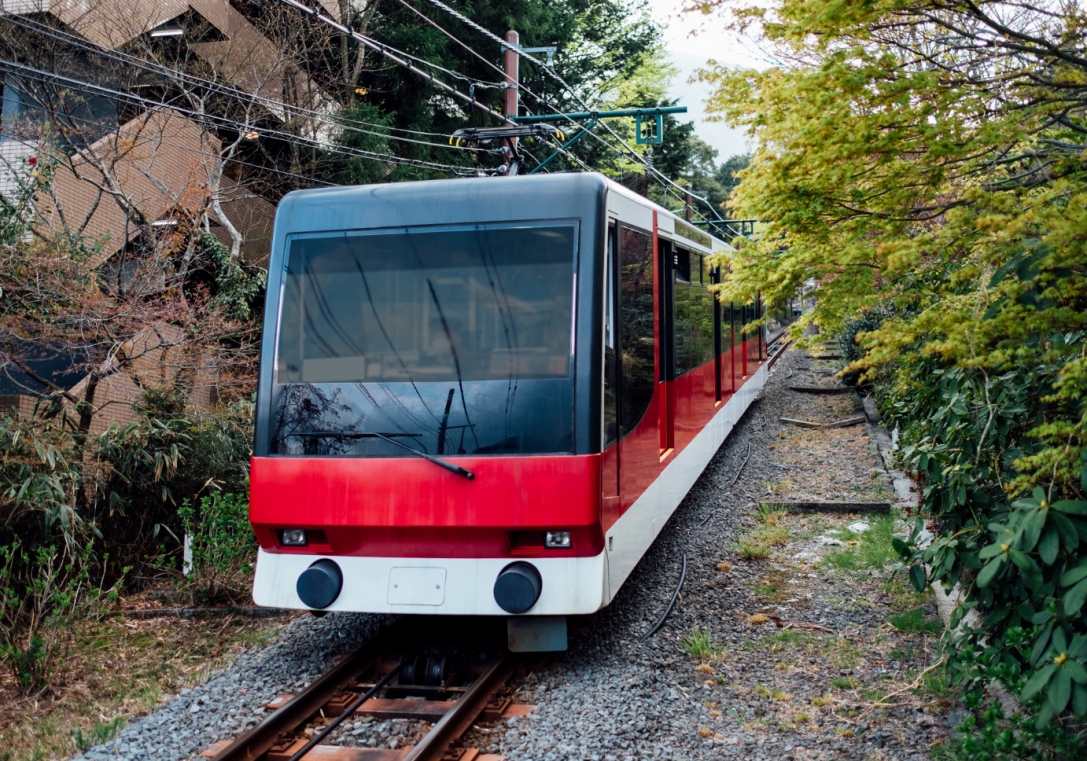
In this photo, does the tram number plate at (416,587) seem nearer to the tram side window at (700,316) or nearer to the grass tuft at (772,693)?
the grass tuft at (772,693)

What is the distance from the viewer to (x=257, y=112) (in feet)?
56.9

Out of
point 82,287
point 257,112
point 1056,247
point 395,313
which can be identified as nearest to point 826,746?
point 1056,247

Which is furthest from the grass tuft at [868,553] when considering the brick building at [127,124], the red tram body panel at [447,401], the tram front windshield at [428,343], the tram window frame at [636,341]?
the brick building at [127,124]

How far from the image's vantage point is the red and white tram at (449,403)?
5.45 metres

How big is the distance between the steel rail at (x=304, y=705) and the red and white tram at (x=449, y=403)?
0.44 meters

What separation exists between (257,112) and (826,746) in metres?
15.7

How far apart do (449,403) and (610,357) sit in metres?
1.03

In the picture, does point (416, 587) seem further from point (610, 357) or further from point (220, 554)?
point (220, 554)

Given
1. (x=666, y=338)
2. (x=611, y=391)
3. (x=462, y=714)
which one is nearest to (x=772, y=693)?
(x=462, y=714)

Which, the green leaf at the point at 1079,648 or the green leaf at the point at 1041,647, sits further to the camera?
the green leaf at the point at 1041,647

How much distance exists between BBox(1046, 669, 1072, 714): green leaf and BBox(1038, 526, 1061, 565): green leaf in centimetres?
39

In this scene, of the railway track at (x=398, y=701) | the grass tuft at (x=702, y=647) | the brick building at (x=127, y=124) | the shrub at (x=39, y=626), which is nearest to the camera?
the railway track at (x=398, y=701)

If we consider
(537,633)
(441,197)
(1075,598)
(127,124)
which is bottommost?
(537,633)

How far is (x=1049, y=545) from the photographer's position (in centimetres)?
348
